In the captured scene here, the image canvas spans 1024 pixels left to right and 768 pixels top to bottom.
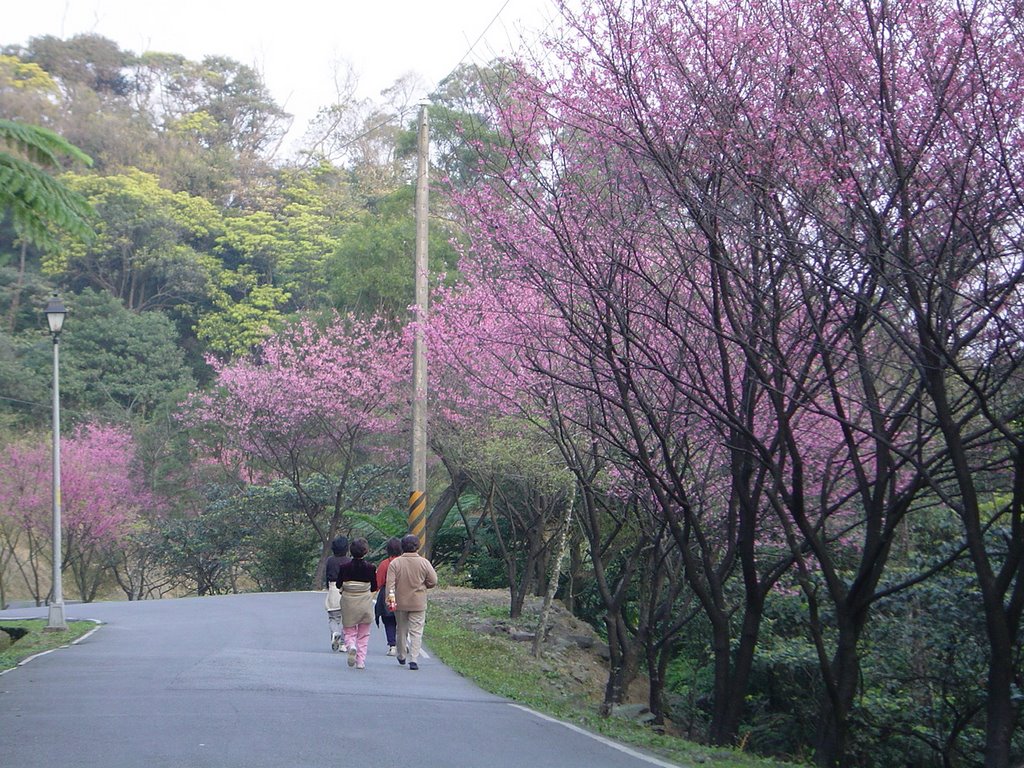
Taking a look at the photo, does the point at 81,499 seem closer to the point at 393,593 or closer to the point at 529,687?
the point at 529,687

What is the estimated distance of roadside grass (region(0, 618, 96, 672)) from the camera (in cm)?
1516

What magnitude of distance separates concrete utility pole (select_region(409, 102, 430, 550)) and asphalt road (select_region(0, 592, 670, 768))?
512 centimetres

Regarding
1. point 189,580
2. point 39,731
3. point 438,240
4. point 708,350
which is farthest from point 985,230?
point 189,580

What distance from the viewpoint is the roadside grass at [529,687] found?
1008 cm

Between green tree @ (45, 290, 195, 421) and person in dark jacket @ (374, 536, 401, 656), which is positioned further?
green tree @ (45, 290, 195, 421)

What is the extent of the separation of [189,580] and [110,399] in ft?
26.1

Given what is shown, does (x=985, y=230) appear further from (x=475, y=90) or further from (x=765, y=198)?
(x=475, y=90)

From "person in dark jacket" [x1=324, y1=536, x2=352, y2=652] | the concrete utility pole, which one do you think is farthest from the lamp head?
"person in dark jacket" [x1=324, y1=536, x2=352, y2=652]

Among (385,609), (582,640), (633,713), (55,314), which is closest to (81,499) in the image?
(55,314)

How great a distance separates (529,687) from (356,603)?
2.69 m

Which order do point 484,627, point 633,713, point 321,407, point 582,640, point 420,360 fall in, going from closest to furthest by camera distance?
point 633,713, point 420,360, point 484,627, point 582,640, point 321,407

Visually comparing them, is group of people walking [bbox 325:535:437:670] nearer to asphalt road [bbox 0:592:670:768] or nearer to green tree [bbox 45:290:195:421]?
asphalt road [bbox 0:592:670:768]

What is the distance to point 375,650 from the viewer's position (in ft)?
54.6

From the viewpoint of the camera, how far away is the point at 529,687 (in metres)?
15.1
